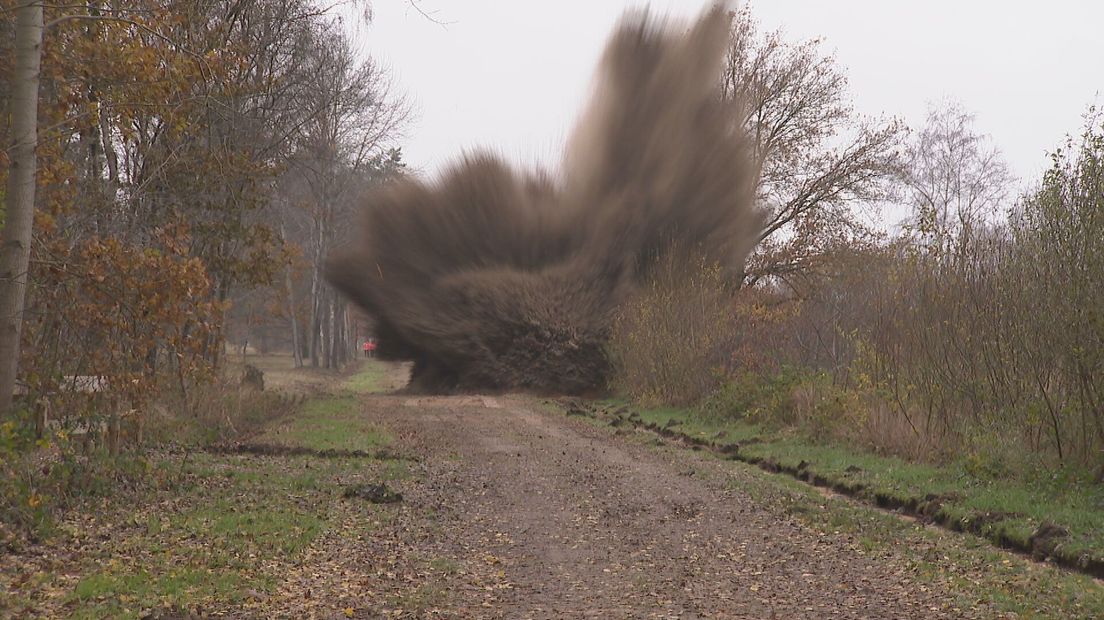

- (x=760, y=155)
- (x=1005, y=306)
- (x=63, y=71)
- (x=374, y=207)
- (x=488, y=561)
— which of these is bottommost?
(x=488, y=561)

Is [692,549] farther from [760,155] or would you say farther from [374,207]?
[760,155]

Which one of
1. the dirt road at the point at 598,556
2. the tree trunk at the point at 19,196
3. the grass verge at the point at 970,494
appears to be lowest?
the dirt road at the point at 598,556

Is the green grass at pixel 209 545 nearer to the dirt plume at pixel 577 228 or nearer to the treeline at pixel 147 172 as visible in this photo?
the treeline at pixel 147 172

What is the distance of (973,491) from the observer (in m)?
10.5

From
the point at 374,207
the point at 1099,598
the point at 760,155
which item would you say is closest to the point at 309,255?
the point at 374,207

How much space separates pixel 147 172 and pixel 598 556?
469 inches

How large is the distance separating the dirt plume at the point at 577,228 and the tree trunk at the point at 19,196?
850 inches

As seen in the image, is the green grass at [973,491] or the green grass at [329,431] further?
the green grass at [329,431]

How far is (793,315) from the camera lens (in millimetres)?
23266

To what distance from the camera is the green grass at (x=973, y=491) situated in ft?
29.1

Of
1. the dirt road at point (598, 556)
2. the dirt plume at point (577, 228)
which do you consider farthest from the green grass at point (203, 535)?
the dirt plume at point (577, 228)

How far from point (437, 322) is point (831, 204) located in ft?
53.6

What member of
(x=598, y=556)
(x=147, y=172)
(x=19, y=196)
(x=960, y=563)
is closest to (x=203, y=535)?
(x=598, y=556)

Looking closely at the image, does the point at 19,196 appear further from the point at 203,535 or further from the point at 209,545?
the point at 209,545
